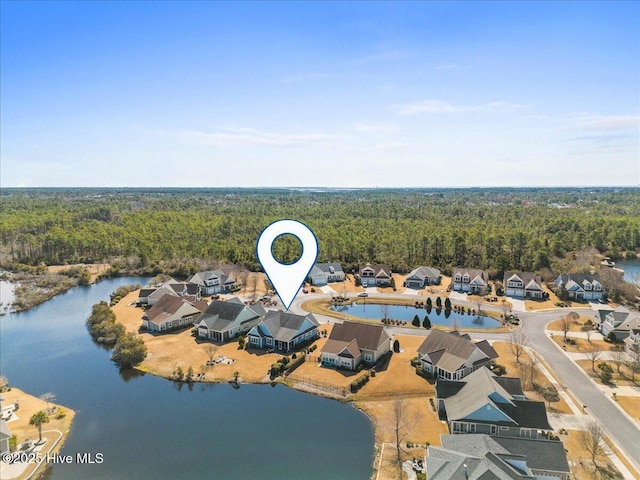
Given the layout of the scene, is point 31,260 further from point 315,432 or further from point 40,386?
point 315,432

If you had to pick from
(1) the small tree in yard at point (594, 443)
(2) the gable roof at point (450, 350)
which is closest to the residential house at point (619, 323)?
(2) the gable roof at point (450, 350)

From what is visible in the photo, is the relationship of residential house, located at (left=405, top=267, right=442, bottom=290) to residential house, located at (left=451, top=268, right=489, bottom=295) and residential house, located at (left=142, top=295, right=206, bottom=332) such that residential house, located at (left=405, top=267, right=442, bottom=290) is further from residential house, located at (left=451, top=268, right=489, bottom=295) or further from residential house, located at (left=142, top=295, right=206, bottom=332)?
residential house, located at (left=142, top=295, right=206, bottom=332)

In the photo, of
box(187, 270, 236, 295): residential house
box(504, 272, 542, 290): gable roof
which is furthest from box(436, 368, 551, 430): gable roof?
box(187, 270, 236, 295): residential house

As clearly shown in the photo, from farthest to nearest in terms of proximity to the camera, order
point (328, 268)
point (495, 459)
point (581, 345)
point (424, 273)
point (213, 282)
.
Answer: point (328, 268) → point (424, 273) → point (213, 282) → point (581, 345) → point (495, 459)

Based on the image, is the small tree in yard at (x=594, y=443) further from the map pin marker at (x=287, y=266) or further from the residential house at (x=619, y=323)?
the residential house at (x=619, y=323)

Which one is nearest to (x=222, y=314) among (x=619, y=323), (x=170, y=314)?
(x=170, y=314)

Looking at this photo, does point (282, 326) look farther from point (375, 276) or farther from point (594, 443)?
point (375, 276)
